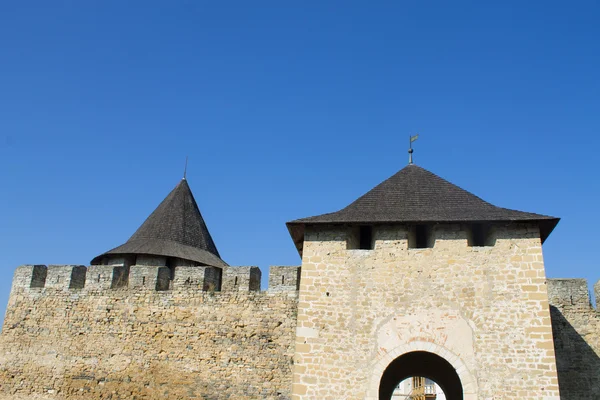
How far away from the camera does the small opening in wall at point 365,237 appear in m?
11.7

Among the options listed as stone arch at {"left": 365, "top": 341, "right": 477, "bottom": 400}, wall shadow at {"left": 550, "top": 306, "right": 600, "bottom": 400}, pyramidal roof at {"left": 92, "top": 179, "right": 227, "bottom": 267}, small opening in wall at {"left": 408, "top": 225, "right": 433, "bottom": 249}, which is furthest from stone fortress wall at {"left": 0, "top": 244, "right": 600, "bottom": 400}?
stone arch at {"left": 365, "top": 341, "right": 477, "bottom": 400}

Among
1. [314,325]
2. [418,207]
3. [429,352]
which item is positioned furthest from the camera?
[418,207]

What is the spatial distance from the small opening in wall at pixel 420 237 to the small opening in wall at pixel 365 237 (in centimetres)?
89

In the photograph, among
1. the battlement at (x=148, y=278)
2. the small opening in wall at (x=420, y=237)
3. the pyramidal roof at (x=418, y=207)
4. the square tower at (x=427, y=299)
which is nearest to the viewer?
the square tower at (x=427, y=299)

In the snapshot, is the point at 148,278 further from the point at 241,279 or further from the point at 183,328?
the point at 241,279

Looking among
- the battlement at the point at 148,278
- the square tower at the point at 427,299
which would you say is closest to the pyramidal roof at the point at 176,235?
the battlement at the point at 148,278

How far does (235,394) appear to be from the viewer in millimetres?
12195

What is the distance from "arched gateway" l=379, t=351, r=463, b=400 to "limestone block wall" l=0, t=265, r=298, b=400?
89.1 inches

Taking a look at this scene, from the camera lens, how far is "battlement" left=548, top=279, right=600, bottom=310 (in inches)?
495

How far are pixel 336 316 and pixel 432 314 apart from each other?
1742mm

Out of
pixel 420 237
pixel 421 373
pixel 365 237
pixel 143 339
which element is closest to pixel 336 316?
pixel 365 237

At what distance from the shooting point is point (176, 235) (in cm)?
1609

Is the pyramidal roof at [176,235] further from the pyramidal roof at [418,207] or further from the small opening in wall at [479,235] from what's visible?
the small opening in wall at [479,235]

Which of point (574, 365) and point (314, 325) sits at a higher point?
point (314, 325)
